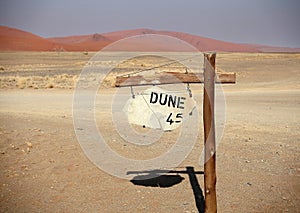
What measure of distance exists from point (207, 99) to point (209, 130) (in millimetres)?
387

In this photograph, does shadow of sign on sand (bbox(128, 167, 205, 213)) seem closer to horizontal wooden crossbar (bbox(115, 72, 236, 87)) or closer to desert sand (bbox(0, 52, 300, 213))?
desert sand (bbox(0, 52, 300, 213))

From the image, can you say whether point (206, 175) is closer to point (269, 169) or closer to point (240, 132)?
point (269, 169)

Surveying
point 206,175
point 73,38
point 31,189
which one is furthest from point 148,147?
point 73,38

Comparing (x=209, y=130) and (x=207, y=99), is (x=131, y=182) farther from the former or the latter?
(x=207, y=99)

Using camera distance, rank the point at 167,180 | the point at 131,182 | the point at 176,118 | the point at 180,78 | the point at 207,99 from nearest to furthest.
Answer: the point at 207,99, the point at 176,118, the point at 180,78, the point at 131,182, the point at 167,180

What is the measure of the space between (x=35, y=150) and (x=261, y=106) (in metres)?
9.26

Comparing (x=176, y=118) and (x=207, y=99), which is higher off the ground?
(x=207, y=99)

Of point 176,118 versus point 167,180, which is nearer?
point 176,118

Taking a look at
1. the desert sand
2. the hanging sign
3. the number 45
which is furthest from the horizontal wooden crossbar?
the desert sand

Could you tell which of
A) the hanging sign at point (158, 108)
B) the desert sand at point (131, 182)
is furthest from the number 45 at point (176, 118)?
the desert sand at point (131, 182)

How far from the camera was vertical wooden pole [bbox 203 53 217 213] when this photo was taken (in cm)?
451

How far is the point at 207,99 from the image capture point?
14.9 ft

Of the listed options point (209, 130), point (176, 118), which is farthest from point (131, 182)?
point (209, 130)

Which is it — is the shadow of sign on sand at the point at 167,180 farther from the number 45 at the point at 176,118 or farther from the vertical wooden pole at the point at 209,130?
the number 45 at the point at 176,118
